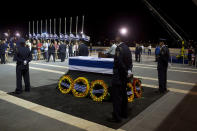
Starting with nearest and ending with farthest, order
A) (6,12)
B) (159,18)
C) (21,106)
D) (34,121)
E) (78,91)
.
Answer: (34,121) → (21,106) → (78,91) → (159,18) → (6,12)

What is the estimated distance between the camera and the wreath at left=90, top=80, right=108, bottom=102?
21.0 ft

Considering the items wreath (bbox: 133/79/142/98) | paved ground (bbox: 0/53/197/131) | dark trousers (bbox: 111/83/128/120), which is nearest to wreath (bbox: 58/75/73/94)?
paved ground (bbox: 0/53/197/131)

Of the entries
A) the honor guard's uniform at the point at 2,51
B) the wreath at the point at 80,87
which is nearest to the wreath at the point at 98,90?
the wreath at the point at 80,87

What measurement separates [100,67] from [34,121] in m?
2.95

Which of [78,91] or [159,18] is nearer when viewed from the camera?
[78,91]

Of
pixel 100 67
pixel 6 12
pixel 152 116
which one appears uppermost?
pixel 6 12

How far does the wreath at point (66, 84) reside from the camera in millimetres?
7299

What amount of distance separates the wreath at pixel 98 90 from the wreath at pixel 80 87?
0.24 metres

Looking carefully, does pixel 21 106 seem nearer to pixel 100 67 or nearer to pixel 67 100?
pixel 67 100

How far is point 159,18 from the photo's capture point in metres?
30.0

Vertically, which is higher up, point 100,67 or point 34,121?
point 100,67

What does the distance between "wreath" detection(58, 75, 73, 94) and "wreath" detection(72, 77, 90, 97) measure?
0.23 m

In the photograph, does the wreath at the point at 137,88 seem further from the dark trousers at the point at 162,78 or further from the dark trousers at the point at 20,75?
the dark trousers at the point at 20,75

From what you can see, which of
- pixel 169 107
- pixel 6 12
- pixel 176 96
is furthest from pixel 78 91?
pixel 6 12
